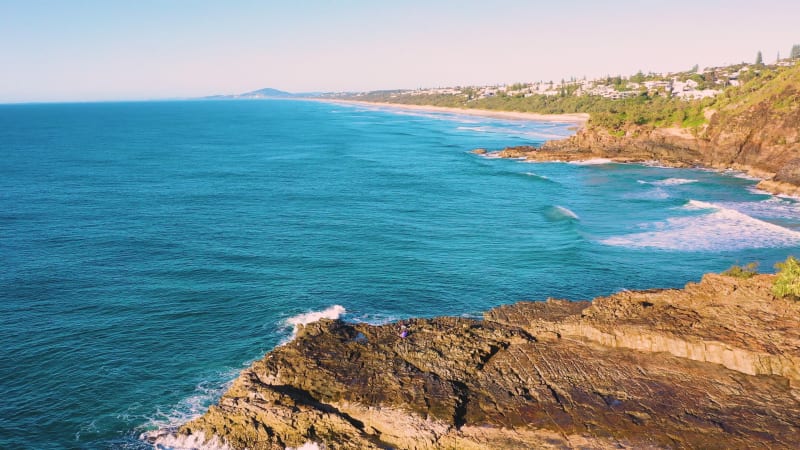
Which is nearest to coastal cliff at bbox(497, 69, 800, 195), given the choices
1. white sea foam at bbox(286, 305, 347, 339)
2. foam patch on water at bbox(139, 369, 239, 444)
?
white sea foam at bbox(286, 305, 347, 339)

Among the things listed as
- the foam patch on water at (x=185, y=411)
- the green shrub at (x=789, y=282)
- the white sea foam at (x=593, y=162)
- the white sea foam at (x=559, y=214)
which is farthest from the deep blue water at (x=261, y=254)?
the green shrub at (x=789, y=282)

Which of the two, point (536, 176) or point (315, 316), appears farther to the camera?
point (536, 176)

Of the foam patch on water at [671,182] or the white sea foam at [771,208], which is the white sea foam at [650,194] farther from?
the white sea foam at [771,208]

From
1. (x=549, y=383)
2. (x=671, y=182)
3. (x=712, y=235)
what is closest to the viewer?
(x=549, y=383)

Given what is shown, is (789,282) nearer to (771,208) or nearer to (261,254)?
(261,254)

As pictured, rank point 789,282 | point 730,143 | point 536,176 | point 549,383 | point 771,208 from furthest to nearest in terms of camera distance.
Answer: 1. point 730,143
2. point 536,176
3. point 771,208
4. point 789,282
5. point 549,383

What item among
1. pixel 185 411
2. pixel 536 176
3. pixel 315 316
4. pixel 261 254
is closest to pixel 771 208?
pixel 536 176

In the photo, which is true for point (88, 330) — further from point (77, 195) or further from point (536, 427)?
point (77, 195)
